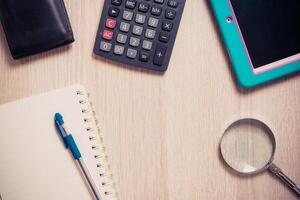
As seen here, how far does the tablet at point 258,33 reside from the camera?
2.00 ft

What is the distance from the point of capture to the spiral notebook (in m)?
0.61

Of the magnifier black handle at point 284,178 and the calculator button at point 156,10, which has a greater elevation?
the calculator button at point 156,10

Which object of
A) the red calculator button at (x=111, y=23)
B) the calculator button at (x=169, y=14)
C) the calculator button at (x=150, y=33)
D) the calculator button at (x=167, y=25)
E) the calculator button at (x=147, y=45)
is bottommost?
the calculator button at (x=147, y=45)

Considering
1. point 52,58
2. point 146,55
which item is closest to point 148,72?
point 146,55

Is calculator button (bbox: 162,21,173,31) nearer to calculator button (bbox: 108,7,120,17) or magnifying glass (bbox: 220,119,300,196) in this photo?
calculator button (bbox: 108,7,120,17)

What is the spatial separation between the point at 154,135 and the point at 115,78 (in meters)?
0.11

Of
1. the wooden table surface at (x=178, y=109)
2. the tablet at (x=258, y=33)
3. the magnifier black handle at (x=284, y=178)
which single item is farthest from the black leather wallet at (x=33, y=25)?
the magnifier black handle at (x=284, y=178)

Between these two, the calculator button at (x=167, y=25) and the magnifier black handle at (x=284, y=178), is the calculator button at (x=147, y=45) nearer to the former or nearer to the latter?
the calculator button at (x=167, y=25)

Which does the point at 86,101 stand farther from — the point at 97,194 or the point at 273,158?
the point at 273,158

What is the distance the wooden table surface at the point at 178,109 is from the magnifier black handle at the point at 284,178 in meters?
0.01

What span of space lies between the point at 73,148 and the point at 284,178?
32 centimetres

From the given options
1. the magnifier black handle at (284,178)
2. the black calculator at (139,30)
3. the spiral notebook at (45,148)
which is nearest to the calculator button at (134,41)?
the black calculator at (139,30)

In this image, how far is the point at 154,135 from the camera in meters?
0.63

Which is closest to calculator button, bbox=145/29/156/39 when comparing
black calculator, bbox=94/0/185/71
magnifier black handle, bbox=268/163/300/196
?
black calculator, bbox=94/0/185/71
